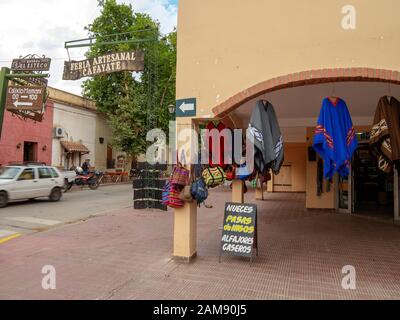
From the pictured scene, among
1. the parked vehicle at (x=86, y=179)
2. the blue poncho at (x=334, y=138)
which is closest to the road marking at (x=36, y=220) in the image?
the blue poncho at (x=334, y=138)

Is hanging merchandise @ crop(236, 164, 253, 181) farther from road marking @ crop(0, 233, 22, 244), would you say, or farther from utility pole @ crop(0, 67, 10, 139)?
road marking @ crop(0, 233, 22, 244)

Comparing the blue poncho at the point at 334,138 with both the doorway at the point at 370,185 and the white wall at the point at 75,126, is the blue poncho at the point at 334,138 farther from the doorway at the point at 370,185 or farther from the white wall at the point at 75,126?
the white wall at the point at 75,126

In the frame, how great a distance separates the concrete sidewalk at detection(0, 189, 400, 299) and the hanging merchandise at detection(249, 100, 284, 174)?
5.74 ft

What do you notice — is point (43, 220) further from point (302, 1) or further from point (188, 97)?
point (302, 1)

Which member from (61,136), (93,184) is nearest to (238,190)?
(93,184)

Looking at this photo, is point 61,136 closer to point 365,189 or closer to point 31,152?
point 31,152

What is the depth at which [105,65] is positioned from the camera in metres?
8.49

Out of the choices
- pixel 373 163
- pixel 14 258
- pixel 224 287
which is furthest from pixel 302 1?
pixel 373 163

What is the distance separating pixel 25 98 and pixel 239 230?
358 inches

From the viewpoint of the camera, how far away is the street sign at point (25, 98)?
11513 mm

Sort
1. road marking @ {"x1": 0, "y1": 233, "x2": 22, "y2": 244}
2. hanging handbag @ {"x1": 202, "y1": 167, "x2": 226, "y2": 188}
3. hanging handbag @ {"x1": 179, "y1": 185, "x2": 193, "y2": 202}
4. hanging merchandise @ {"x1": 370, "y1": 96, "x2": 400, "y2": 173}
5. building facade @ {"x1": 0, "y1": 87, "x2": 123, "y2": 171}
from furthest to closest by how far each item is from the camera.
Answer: building facade @ {"x1": 0, "y1": 87, "x2": 123, "y2": 171} → road marking @ {"x1": 0, "y1": 233, "x2": 22, "y2": 244} → hanging handbag @ {"x1": 202, "y1": 167, "x2": 226, "y2": 188} → hanging handbag @ {"x1": 179, "y1": 185, "x2": 193, "y2": 202} → hanging merchandise @ {"x1": 370, "y1": 96, "x2": 400, "y2": 173}

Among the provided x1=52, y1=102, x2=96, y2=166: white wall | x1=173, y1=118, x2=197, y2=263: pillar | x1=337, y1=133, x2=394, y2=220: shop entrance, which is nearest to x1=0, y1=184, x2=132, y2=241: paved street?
x1=173, y1=118, x2=197, y2=263: pillar

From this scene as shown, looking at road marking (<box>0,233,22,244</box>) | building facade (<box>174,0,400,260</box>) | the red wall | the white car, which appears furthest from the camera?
the red wall

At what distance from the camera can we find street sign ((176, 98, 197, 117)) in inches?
233
